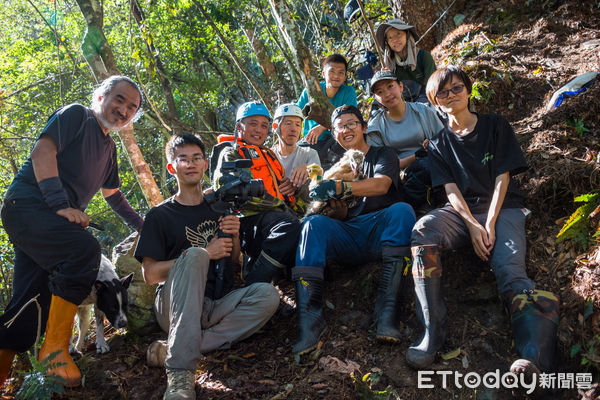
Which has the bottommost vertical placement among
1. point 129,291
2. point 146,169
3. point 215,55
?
point 129,291

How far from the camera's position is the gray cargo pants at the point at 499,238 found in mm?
3500

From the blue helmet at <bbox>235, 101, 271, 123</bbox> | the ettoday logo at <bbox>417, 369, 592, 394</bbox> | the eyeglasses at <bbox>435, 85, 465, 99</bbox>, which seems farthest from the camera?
the blue helmet at <bbox>235, 101, 271, 123</bbox>

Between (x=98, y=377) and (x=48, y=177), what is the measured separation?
1.98 m

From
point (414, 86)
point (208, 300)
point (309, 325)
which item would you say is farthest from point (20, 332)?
A: point (414, 86)

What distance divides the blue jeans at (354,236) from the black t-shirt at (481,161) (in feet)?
1.84

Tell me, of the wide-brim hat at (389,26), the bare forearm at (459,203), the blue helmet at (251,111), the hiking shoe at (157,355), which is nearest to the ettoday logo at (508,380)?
the bare forearm at (459,203)

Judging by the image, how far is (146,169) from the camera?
7996 mm

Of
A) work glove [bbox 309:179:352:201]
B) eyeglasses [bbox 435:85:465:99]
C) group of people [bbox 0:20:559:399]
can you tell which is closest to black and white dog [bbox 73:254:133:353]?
group of people [bbox 0:20:559:399]

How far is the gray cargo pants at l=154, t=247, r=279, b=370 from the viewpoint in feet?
11.1

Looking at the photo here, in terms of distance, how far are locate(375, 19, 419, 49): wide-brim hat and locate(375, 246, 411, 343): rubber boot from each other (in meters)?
4.00

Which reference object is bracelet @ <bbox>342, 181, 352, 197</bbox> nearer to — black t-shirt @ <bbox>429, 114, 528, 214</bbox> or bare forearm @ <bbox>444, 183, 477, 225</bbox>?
black t-shirt @ <bbox>429, 114, 528, 214</bbox>

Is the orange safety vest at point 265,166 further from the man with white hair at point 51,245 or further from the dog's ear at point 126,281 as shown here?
the dog's ear at point 126,281

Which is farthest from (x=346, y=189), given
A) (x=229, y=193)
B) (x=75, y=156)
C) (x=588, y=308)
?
(x=75, y=156)

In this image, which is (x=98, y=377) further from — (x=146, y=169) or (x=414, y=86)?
(x=414, y=86)
